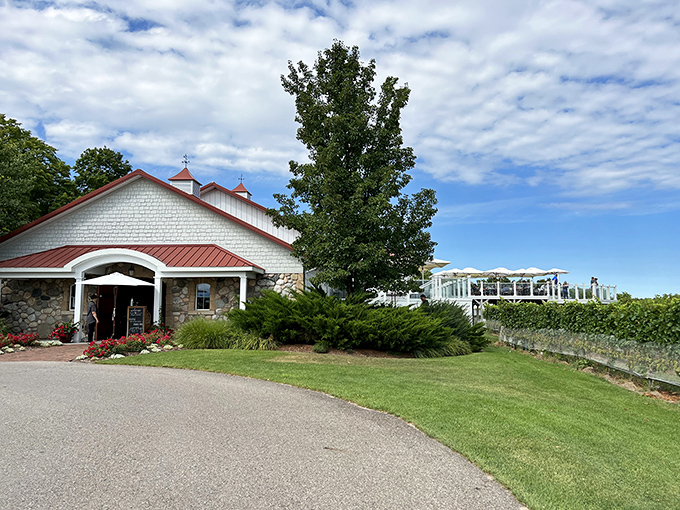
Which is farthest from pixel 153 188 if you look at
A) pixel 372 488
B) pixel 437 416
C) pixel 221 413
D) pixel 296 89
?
pixel 372 488

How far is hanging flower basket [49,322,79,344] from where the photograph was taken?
17.7 meters

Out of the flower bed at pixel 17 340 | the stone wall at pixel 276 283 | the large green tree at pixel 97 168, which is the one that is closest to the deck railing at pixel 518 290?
the stone wall at pixel 276 283

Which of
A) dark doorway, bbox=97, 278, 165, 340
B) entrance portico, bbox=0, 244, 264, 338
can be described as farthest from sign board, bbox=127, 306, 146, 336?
dark doorway, bbox=97, 278, 165, 340

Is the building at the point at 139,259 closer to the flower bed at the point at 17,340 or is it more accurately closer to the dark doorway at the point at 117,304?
the dark doorway at the point at 117,304

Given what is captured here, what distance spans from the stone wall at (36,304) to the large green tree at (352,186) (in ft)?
29.3

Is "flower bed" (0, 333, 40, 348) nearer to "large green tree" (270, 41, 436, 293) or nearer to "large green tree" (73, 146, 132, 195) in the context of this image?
"large green tree" (270, 41, 436, 293)

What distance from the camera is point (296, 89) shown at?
19.7 meters

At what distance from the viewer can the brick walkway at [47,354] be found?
46.0ft

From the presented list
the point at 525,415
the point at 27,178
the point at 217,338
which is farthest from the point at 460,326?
the point at 27,178

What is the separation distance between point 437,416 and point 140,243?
54.5 feet

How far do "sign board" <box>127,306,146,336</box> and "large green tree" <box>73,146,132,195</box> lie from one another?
2239cm

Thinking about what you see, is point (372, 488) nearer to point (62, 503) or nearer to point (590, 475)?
point (590, 475)

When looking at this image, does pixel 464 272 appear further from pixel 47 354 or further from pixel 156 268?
pixel 47 354

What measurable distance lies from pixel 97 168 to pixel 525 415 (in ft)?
126
